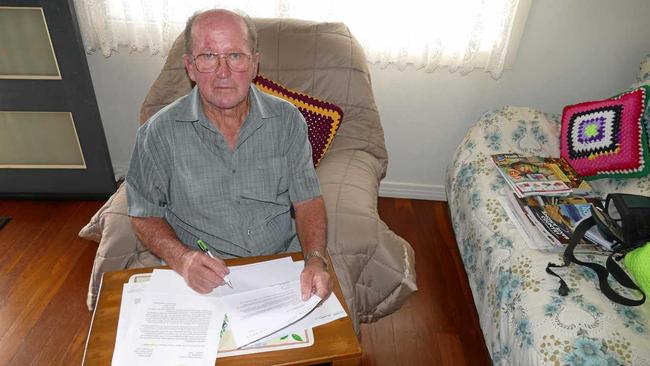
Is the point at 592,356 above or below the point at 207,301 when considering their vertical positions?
below

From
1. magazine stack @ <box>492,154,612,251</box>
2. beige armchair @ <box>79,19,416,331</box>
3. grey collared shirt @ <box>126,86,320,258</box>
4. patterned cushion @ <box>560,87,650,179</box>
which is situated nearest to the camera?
grey collared shirt @ <box>126,86,320,258</box>

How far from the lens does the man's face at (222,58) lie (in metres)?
1.15

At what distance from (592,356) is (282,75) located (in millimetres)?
1364

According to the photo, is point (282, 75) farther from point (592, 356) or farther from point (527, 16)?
point (592, 356)

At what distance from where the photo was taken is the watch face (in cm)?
138

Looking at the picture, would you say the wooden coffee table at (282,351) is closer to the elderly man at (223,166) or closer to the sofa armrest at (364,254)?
the elderly man at (223,166)

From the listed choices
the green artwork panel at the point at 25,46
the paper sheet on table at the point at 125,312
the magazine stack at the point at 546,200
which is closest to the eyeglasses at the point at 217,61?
the paper sheet on table at the point at 125,312

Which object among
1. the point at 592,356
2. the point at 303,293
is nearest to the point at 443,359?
the point at 592,356

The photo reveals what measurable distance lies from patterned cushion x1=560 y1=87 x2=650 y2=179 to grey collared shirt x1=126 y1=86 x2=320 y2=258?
1141 millimetres

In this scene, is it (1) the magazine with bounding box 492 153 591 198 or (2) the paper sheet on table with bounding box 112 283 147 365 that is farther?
(1) the magazine with bounding box 492 153 591 198

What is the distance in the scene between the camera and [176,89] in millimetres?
1722

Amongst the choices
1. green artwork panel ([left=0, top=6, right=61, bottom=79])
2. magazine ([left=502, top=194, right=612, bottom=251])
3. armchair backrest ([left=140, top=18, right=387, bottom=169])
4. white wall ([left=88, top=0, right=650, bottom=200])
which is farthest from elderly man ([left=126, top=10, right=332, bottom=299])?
green artwork panel ([left=0, top=6, right=61, bottom=79])

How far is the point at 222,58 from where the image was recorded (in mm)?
1171

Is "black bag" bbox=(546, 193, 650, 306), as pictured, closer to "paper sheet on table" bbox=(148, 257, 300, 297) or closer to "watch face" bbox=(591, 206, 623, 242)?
"watch face" bbox=(591, 206, 623, 242)
